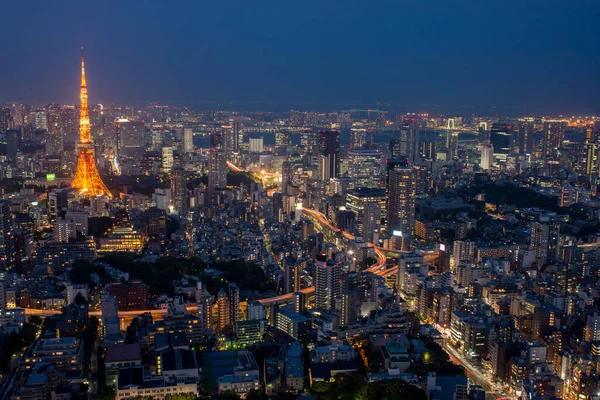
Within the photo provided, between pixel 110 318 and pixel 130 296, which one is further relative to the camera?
pixel 130 296

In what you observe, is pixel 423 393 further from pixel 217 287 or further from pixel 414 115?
pixel 414 115

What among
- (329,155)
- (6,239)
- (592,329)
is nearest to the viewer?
(592,329)

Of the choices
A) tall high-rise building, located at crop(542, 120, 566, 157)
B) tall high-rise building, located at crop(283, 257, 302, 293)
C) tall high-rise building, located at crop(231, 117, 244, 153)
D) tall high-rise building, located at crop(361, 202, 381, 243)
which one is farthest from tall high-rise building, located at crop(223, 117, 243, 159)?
tall high-rise building, located at crop(283, 257, 302, 293)

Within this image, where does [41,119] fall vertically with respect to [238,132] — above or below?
above

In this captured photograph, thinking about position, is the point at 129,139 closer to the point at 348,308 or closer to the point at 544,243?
the point at 544,243

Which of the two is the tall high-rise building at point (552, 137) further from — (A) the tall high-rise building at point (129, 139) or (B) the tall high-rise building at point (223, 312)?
(B) the tall high-rise building at point (223, 312)

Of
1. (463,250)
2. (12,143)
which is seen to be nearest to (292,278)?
(463,250)

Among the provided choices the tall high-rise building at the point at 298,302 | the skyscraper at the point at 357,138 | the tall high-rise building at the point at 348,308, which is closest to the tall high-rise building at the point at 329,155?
the skyscraper at the point at 357,138
